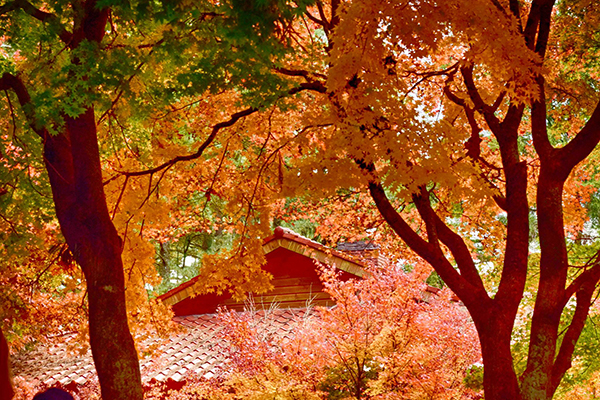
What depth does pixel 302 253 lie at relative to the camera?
44.8 feet

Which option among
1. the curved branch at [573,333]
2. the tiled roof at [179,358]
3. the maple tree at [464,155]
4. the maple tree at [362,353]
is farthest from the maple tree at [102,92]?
the tiled roof at [179,358]

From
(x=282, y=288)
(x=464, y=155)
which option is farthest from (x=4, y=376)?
(x=282, y=288)

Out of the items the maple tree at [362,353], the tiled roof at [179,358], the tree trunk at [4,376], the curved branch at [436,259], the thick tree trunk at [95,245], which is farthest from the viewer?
the tiled roof at [179,358]

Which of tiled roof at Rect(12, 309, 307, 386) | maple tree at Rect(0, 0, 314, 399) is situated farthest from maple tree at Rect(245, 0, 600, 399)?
tiled roof at Rect(12, 309, 307, 386)

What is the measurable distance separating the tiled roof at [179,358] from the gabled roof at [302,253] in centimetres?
64

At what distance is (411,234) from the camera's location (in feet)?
21.5

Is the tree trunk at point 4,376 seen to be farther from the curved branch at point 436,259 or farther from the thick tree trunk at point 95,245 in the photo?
the curved branch at point 436,259

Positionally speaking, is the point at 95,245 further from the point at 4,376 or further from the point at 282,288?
the point at 282,288

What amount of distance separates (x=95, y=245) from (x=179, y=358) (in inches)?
240

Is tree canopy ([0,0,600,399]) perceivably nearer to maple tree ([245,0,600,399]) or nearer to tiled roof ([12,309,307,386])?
maple tree ([245,0,600,399])

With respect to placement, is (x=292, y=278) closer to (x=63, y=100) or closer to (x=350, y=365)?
(x=350, y=365)

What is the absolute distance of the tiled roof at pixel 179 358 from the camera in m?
11.1

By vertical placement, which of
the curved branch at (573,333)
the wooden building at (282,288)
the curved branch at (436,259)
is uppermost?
the wooden building at (282,288)

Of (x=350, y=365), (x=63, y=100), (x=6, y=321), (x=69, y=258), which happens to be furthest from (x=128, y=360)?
(x=6, y=321)
